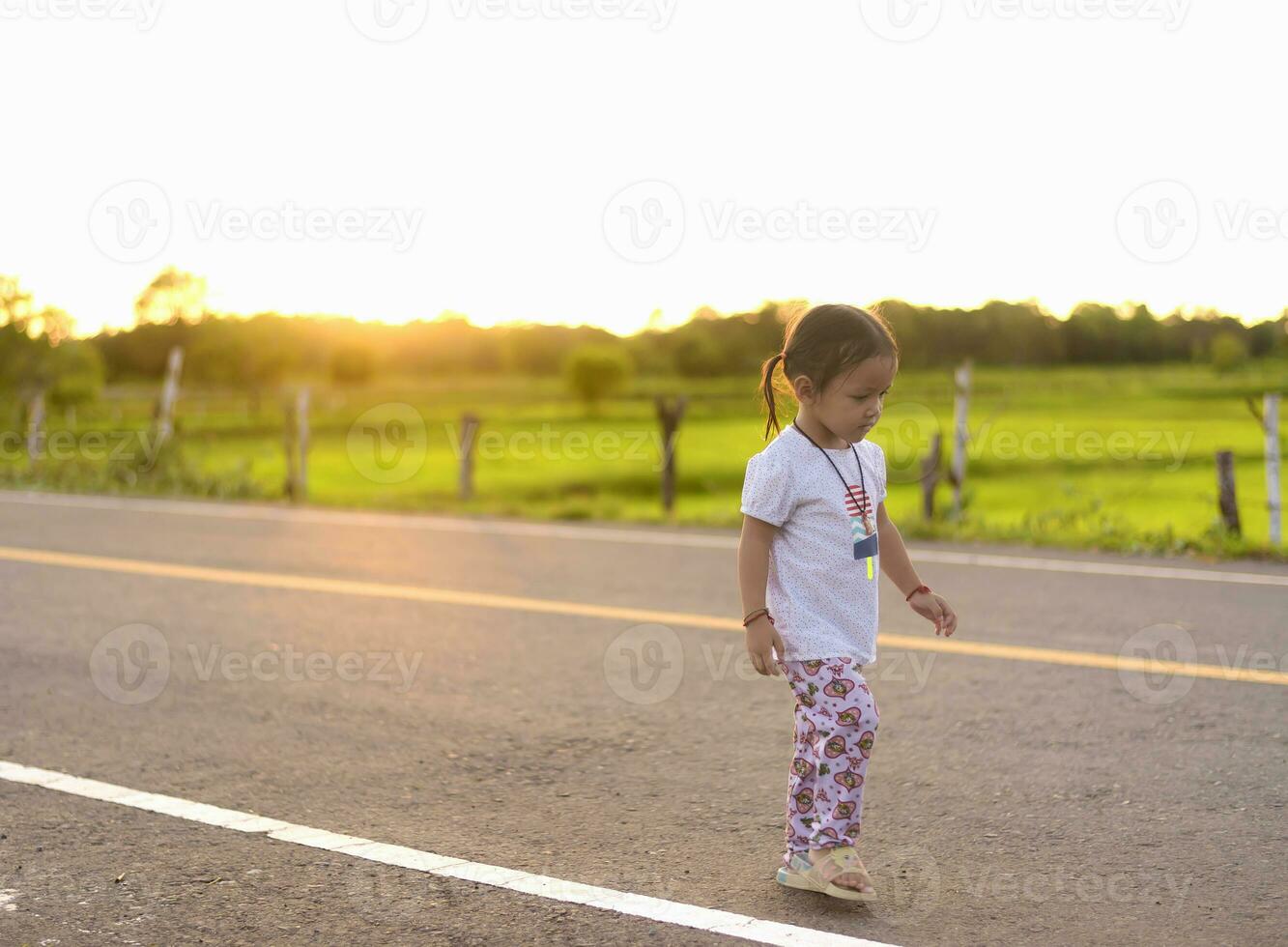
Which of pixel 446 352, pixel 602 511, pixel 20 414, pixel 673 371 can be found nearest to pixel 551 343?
pixel 446 352

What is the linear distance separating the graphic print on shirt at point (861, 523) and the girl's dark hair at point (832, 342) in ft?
1.11

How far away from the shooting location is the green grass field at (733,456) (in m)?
14.6

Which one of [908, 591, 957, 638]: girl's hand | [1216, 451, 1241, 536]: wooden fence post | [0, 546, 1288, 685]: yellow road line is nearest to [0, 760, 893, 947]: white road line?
[908, 591, 957, 638]: girl's hand

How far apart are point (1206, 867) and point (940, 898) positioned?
0.84m

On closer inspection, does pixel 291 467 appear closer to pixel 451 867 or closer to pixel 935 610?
pixel 451 867

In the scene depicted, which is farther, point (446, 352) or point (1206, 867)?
point (446, 352)

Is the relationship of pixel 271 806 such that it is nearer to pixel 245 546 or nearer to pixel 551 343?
pixel 245 546

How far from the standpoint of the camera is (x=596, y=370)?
98.4 m

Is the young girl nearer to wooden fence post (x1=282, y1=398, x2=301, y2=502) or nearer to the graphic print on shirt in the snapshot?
the graphic print on shirt

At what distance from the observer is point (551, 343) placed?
4213 inches

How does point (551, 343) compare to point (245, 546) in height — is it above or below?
above

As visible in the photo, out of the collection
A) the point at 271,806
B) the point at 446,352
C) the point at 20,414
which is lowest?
the point at 271,806

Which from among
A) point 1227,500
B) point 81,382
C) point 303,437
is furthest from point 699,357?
point 1227,500

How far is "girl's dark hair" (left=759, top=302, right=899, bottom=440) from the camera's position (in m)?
3.71
